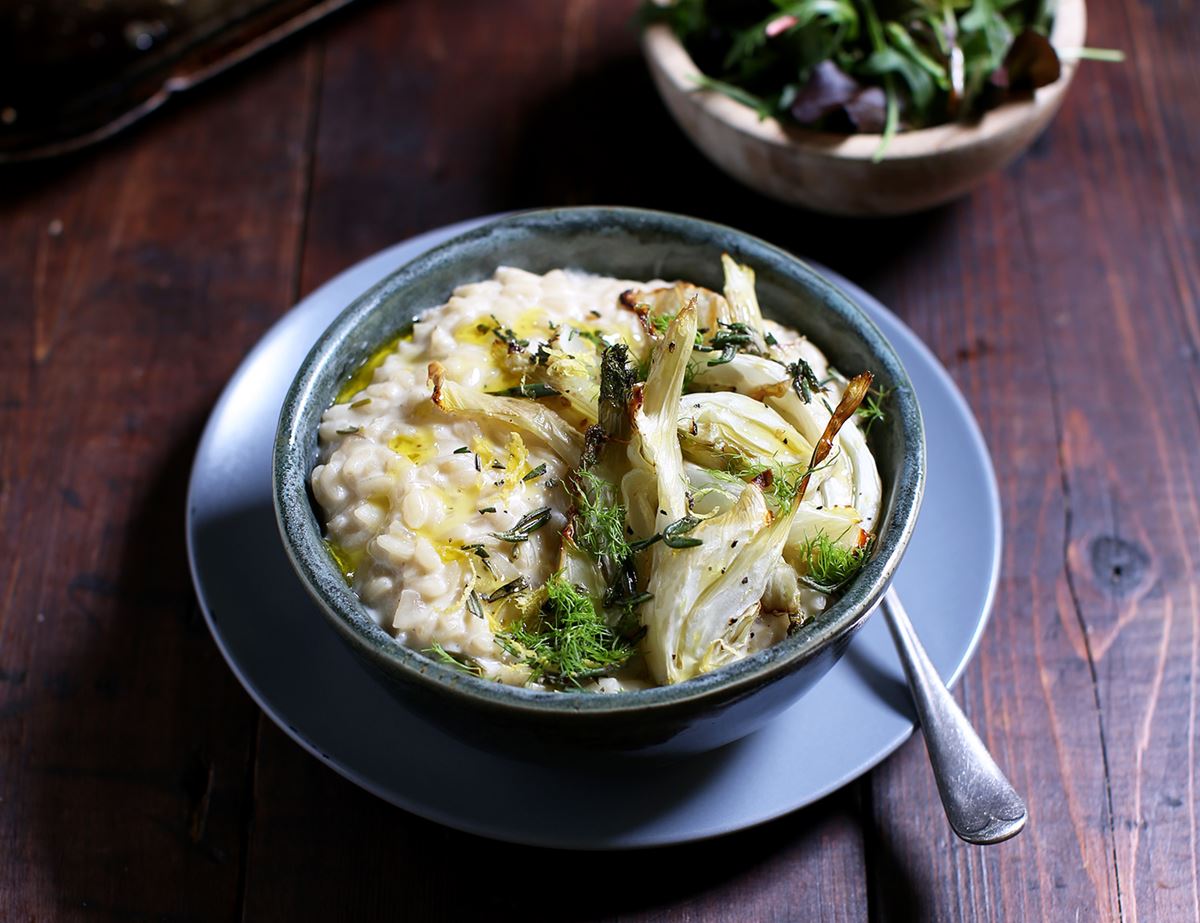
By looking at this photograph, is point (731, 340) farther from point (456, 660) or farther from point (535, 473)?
point (456, 660)

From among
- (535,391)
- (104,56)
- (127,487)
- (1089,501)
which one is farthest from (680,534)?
(104,56)

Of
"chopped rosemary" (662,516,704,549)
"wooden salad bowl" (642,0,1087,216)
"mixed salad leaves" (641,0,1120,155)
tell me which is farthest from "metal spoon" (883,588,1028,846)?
"mixed salad leaves" (641,0,1120,155)

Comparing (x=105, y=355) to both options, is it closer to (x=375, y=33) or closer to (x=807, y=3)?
(x=375, y=33)

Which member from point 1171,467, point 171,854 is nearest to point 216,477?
point 171,854

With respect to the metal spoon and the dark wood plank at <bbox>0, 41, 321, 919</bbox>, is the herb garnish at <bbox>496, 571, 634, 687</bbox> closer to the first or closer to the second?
the metal spoon

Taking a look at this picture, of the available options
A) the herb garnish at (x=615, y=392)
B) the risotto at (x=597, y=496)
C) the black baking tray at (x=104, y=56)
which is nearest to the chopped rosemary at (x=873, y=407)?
the risotto at (x=597, y=496)

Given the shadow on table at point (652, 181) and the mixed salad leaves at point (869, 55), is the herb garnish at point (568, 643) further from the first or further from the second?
the shadow on table at point (652, 181)
